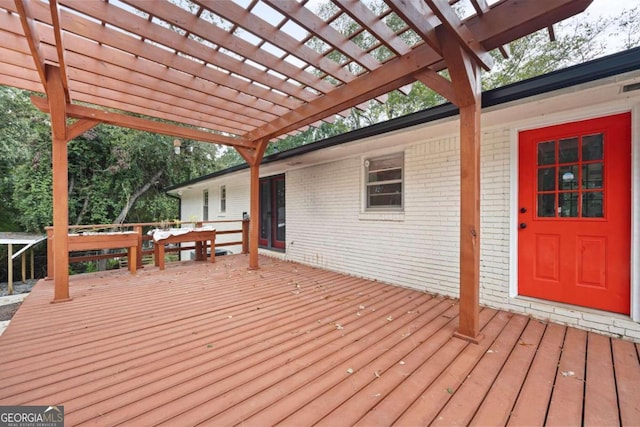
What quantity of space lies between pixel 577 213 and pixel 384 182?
2.51 metres

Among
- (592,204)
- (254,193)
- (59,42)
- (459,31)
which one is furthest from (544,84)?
(254,193)

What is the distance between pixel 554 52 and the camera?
328 inches

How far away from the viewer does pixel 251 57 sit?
100 inches

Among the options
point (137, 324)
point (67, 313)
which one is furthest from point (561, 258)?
point (67, 313)

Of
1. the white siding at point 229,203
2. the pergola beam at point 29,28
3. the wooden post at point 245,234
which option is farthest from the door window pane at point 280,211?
the pergola beam at point 29,28

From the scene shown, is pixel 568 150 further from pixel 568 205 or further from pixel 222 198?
pixel 222 198

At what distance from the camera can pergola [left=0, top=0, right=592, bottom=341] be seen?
2006mm

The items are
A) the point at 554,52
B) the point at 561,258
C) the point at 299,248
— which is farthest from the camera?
the point at 554,52

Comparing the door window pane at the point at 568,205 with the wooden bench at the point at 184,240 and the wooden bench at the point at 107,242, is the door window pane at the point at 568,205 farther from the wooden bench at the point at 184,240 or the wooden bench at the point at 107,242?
the wooden bench at the point at 107,242

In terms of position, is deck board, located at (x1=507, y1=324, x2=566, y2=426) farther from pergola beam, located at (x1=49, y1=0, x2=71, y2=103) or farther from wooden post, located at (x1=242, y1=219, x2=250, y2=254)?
wooden post, located at (x1=242, y1=219, x2=250, y2=254)

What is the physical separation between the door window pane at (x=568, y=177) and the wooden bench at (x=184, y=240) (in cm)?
625

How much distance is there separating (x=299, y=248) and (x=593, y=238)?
495 cm

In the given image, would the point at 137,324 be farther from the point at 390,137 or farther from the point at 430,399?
the point at 390,137

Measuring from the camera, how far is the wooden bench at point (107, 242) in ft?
14.2
